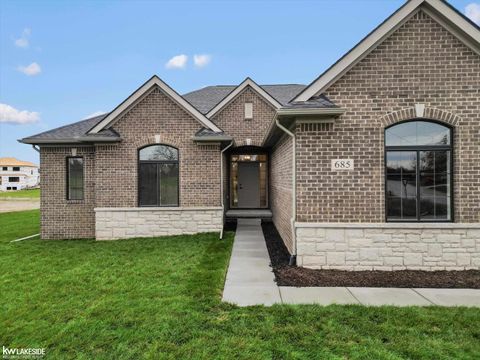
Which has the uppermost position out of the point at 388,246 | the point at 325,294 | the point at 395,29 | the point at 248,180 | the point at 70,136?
the point at 395,29

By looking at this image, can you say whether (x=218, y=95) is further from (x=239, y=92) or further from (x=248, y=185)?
(x=248, y=185)

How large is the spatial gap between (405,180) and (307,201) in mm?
2299

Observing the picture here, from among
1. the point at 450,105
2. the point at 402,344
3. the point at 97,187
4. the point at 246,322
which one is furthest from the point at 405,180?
the point at 97,187

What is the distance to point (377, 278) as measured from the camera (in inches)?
231

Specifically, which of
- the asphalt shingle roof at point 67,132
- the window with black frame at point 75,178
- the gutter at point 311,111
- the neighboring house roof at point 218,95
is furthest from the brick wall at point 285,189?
the window with black frame at point 75,178

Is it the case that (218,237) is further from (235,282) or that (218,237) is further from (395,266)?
(395,266)

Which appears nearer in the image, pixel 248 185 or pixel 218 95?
pixel 248 185

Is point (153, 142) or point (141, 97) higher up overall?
point (141, 97)

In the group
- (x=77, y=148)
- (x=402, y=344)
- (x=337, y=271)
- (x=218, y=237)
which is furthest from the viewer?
(x=77, y=148)

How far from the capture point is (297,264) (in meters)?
6.55

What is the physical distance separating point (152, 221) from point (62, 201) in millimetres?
3689

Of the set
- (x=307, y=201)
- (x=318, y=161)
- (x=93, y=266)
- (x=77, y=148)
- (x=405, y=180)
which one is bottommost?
(x=93, y=266)

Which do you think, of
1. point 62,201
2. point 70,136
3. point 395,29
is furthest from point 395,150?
point 62,201

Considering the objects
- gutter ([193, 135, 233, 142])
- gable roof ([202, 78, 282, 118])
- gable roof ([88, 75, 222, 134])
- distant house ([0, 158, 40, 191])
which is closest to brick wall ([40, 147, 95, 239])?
gable roof ([88, 75, 222, 134])
